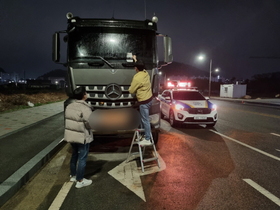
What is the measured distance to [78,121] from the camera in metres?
3.68

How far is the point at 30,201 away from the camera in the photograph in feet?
11.4

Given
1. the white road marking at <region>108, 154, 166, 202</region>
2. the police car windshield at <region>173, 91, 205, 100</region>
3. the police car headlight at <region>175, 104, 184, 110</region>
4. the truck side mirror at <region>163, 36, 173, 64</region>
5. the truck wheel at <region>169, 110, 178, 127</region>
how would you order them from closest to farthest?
the white road marking at <region>108, 154, 166, 202</region> < the truck side mirror at <region>163, 36, 173, 64</region> < the police car headlight at <region>175, 104, 184, 110</region> < the truck wheel at <region>169, 110, 178, 127</region> < the police car windshield at <region>173, 91, 205, 100</region>

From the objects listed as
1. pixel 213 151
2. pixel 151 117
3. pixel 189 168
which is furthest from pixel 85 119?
pixel 213 151

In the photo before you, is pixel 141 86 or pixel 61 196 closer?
pixel 61 196

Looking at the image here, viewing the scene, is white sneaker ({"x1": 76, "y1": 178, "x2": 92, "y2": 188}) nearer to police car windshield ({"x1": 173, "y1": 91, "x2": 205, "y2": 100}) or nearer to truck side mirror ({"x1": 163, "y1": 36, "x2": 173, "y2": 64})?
truck side mirror ({"x1": 163, "y1": 36, "x2": 173, "y2": 64})

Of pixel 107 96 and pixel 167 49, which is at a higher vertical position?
pixel 167 49

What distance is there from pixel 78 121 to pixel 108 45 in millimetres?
2698

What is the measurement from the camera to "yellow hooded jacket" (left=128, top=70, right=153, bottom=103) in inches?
186

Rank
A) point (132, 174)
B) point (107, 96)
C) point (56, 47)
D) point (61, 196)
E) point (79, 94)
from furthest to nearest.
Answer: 1. point (56, 47)
2. point (107, 96)
3. point (132, 174)
4. point (79, 94)
5. point (61, 196)

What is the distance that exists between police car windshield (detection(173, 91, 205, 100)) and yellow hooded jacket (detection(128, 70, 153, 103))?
5786 millimetres

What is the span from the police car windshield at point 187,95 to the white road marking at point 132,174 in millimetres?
5562

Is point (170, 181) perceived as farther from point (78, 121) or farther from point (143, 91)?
point (78, 121)

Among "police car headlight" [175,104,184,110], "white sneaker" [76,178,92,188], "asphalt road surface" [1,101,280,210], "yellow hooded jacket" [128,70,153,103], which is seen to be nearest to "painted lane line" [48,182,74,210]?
"asphalt road surface" [1,101,280,210]

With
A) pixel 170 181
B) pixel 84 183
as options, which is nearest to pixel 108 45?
pixel 84 183
